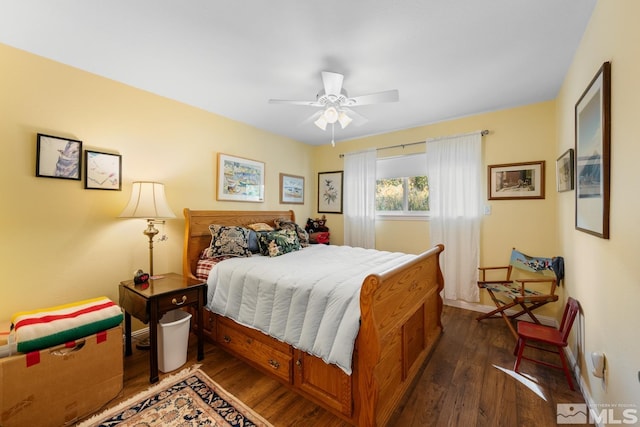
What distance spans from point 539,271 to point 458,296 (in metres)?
0.93

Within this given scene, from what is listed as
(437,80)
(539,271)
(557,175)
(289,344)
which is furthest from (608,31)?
(289,344)

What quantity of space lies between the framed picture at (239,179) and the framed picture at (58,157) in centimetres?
135

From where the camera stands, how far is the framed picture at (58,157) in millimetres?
1994

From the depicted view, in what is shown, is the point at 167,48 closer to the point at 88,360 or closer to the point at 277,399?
the point at 88,360

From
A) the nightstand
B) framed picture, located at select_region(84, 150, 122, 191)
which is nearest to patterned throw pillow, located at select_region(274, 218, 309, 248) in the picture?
the nightstand

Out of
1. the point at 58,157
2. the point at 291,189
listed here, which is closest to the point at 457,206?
the point at 291,189

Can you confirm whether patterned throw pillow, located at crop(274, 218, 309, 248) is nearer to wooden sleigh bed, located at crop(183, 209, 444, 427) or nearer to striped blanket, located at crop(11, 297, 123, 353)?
wooden sleigh bed, located at crop(183, 209, 444, 427)

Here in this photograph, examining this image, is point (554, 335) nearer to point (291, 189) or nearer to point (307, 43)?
point (307, 43)

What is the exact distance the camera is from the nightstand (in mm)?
1887

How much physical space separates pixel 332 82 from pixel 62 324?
2.51 meters

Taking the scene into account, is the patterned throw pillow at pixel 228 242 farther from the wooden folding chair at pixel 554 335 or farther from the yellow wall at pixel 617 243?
the yellow wall at pixel 617 243

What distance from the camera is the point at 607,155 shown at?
135 centimetres

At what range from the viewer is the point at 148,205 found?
2291mm

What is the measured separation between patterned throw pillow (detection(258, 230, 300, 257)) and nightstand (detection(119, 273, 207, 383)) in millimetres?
728
